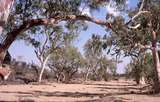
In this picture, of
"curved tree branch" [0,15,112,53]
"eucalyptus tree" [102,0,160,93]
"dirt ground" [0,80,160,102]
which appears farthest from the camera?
"dirt ground" [0,80,160,102]

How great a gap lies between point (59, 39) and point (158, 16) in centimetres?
3305

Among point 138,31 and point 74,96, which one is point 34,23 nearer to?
point 138,31

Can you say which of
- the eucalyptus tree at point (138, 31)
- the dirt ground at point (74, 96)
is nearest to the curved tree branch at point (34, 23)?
the eucalyptus tree at point (138, 31)

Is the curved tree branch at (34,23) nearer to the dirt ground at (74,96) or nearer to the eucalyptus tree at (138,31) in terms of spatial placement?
the eucalyptus tree at (138,31)

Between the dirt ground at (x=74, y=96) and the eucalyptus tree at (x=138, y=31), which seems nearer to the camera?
the eucalyptus tree at (x=138, y=31)

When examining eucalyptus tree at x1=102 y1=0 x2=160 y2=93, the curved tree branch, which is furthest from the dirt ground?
the curved tree branch

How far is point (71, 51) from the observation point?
228ft

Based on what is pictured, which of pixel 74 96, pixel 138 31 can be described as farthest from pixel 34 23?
pixel 74 96

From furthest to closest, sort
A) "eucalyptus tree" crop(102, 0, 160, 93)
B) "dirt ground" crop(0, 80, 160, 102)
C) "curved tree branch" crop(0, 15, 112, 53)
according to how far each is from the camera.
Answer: "dirt ground" crop(0, 80, 160, 102) → "eucalyptus tree" crop(102, 0, 160, 93) → "curved tree branch" crop(0, 15, 112, 53)

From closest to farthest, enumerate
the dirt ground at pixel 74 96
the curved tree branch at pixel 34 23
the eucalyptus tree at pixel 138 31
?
the curved tree branch at pixel 34 23
the eucalyptus tree at pixel 138 31
the dirt ground at pixel 74 96

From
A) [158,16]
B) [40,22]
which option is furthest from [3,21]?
[158,16]

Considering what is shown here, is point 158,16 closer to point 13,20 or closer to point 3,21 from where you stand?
point 13,20

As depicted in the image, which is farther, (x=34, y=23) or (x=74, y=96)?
(x=74, y=96)

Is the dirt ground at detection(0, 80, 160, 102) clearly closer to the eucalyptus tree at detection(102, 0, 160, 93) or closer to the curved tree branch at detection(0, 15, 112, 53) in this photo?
the eucalyptus tree at detection(102, 0, 160, 93)
